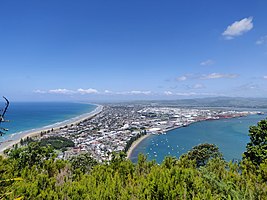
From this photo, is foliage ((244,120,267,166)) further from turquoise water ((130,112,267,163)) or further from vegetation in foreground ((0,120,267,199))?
turquoise water ((130,112,267,163))

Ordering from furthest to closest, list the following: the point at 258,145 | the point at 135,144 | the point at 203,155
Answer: the point at 135,144 → the point at 203,155 → the point at 258,145

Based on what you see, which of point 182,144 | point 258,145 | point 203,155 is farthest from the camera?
point 182,144

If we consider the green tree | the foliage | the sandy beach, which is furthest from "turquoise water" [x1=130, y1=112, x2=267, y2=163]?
the foliage

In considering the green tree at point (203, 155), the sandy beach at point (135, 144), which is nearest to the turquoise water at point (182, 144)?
the sandy beach at point (135, 144)

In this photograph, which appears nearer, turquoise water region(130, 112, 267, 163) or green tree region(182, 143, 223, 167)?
green tree region(182, 143, 223, 167)

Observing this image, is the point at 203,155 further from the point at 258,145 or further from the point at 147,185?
the point at 147,185

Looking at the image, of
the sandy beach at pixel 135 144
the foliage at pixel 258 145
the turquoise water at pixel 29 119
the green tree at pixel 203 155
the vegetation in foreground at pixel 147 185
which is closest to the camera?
the vegetation in foreground at pixel 147 185

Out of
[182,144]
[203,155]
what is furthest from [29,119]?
[203,155]

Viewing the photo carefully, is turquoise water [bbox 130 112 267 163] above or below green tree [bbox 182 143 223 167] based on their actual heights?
below

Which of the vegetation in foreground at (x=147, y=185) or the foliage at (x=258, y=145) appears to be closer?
the vegetation in foreground at (x=147, y=185)

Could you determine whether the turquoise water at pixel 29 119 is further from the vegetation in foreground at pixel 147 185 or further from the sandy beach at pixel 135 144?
the sandy beach at pixel 135 144

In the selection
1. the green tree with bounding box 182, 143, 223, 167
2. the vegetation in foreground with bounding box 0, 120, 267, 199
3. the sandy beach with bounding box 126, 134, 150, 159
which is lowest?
the sandy beach with bounding box 126, 134, 150, 159
